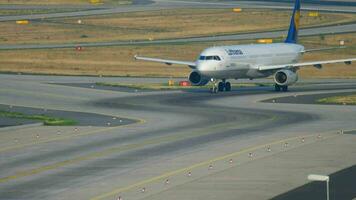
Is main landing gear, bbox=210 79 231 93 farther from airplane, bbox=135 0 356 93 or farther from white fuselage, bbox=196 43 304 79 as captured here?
white fuselage, bbox=196 43 304 79

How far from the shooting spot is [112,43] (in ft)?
478

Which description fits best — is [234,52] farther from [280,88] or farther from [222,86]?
[280,88]

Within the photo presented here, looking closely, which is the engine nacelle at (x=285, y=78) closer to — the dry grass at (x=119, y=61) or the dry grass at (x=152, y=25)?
the dry grass at (x=119, y=61)

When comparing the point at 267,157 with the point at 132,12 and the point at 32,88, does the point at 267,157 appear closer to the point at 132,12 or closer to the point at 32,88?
the point at 32,88

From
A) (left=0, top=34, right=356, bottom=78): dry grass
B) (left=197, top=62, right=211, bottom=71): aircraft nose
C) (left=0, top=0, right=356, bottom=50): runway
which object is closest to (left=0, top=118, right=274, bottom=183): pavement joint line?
(left=197, top=62, right=211, bottom=71): aircraft nose

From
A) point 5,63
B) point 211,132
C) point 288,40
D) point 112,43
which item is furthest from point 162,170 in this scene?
point 112,43

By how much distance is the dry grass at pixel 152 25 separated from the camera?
15250 centimetres

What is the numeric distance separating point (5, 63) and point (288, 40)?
1274 inches

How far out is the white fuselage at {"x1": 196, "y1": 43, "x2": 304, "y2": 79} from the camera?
342 ft

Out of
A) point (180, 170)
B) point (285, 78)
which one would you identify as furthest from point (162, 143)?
point (285, 78)

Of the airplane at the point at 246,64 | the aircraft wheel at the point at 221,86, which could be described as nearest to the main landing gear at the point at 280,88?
the airplane at the point at 246,64

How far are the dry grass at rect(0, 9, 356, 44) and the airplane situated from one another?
137 feet

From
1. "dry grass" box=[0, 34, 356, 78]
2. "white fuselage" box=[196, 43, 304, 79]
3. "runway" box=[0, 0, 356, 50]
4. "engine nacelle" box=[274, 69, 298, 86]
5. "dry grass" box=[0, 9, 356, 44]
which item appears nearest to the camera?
"white fuselage" box=[196, 43, 304, 79]

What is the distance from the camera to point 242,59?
107m
